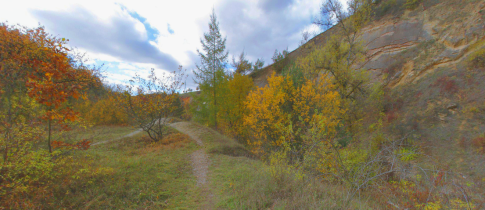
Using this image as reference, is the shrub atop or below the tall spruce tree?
below

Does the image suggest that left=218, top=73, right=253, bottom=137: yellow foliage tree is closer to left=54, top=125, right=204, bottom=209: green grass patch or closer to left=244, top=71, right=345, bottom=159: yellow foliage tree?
left=244, top=71, right=345, bottom=159: yellow foliage tree

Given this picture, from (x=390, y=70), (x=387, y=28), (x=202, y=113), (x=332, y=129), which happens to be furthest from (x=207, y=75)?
(x=387, y=28)

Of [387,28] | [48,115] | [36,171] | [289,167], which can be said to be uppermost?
[387,28]

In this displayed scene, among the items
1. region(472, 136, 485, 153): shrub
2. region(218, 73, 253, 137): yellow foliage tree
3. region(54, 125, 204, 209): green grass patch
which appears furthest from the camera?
region(218, 73, 253, 137): yellow foliage tree

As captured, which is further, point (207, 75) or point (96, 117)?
point (96, 117)

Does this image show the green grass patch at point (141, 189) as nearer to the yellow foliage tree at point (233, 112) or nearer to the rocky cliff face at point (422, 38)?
the yellow foliage tree at point (233, 112)

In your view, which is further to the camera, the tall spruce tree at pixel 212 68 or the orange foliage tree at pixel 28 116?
the tall spruce tree at pixel 212 68

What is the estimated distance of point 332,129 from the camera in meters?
9.41

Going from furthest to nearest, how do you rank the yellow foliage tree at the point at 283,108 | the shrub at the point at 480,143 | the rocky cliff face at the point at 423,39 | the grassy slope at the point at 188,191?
the rocky cliff face at the point at 423,39
the yellow foliage tree at the point at 283,108
the shrub at the point at 480,143
the grassy slope at the point at 188,191

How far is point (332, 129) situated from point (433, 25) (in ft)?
46.2

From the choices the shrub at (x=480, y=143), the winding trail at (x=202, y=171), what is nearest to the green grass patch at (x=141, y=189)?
the winding trail at (x=202, y=171)

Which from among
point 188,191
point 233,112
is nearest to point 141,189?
point 188,191

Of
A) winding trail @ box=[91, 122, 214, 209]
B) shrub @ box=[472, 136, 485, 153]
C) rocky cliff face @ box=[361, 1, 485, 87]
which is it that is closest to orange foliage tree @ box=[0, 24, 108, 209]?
winding trail @ box=[91, 122, 214, 209]

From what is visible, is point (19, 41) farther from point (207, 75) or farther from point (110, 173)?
point (207, 75)
